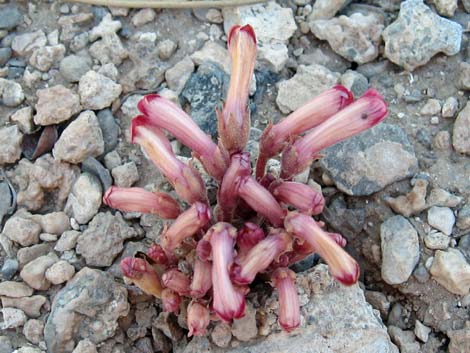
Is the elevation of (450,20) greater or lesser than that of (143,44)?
lesser

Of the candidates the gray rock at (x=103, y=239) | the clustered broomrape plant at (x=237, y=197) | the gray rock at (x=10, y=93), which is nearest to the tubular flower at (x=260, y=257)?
the clustered broomrape plant at (x=237, y=197)

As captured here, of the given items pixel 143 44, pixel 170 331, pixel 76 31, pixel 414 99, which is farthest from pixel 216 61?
pixel 170 331

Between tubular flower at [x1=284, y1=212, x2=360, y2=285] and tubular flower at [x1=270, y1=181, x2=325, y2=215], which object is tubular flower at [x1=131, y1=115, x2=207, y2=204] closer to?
tubular flower at [x1=270, y1=181, x2=325, y2=215]

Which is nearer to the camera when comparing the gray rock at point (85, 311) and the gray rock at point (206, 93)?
the gray rock at point (85, 311)

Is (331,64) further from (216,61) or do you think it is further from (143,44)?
(143,44)

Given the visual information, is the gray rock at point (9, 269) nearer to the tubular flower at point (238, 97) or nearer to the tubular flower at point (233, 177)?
the tubular flower at point (233, 177)

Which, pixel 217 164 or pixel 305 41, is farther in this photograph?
pixel 305 41
